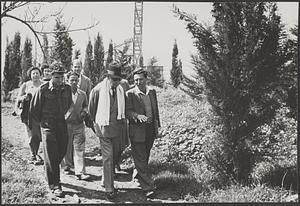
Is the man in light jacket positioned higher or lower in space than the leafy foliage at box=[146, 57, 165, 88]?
lower

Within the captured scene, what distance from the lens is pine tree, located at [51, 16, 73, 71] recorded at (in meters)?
6.48

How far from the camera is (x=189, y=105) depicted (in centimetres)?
691

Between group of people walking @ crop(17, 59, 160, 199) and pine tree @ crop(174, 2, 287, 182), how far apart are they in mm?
1051

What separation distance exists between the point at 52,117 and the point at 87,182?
4.05 ft

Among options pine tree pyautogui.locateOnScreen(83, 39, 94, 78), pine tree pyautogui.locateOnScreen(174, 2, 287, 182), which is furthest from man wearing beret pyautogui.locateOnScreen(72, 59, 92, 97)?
pine tree pyautogui.locateOnScreen(174, 2, 287, 182)

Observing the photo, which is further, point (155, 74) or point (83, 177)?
point (155, 74)

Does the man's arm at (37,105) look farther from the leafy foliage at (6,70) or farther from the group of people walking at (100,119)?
the leafy foliage at (6,70)

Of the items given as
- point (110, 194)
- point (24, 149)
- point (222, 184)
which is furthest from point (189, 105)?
point (24, 149)

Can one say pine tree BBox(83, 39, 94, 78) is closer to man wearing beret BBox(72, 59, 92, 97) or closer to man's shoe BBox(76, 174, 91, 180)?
man wearing beret BBox(72, 59, 92, 97)

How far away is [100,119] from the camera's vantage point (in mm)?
5590

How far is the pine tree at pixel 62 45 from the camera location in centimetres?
648

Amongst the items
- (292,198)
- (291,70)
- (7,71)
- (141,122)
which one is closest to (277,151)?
(292,198)

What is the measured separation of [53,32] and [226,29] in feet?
9.67

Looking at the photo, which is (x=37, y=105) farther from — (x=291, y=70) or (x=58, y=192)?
(x=291, y=70)
